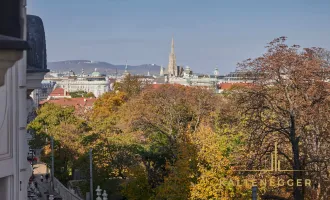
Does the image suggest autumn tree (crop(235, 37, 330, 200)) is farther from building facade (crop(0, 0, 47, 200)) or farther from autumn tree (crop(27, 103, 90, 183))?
autumn tree (crop(27, 103, 90, 183))

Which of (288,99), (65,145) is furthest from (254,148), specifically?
(65,145)

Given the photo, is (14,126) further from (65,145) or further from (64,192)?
(65,145)

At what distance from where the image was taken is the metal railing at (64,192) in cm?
2197

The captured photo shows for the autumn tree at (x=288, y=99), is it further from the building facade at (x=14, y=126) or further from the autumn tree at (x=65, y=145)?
the autumn tree at (x=65, y=145)

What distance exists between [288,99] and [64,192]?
1456 cm

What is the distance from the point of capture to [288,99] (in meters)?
14.7

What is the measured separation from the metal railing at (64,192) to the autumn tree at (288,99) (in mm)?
9174

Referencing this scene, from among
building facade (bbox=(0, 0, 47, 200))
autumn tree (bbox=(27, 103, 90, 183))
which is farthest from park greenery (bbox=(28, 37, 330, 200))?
building facade (bbox=(0, 0, 47, 200))

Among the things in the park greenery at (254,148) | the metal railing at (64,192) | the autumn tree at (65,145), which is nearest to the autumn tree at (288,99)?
the park greenery at (254,148)

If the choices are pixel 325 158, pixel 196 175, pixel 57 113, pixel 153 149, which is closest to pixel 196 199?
pixel 196 175

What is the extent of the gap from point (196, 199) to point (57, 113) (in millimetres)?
29288

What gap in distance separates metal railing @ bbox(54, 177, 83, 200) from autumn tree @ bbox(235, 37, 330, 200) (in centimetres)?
917

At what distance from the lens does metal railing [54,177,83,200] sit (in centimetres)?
2197

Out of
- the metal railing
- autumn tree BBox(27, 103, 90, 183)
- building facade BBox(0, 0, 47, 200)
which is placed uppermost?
building facade BBox(0, 0, 47, 200)
